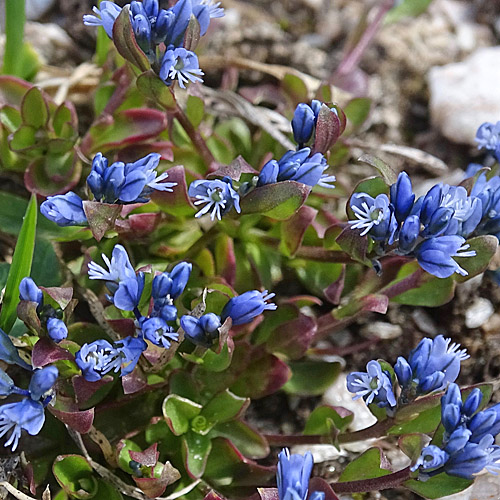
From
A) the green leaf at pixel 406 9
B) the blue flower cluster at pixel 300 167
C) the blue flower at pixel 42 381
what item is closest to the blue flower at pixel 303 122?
the blue flower cluster at pixel 300 167

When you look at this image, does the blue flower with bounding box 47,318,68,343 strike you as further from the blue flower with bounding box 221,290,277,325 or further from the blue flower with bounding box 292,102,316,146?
the blue flower with bounding box 292,102,316,146

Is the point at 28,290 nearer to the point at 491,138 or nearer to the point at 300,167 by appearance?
the point at 300,167

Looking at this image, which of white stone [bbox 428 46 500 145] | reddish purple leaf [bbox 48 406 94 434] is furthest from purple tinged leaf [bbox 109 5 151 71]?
white stone [bbox 428 46 500 145]

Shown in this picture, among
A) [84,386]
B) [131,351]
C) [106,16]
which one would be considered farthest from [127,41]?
[84,386]

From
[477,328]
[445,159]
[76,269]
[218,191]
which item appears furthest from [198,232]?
[445,159]

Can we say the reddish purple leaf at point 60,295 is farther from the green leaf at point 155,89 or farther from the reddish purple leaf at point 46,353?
the green leaf at point 155,89
